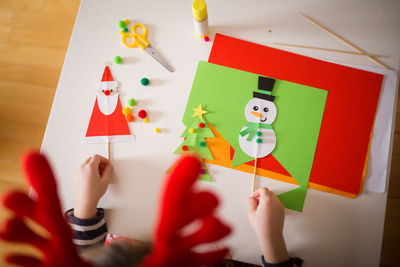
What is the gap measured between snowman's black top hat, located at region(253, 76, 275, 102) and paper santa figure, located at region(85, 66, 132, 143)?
39 cm

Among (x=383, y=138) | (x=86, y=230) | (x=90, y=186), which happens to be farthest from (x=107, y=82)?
(x=383, y=138)

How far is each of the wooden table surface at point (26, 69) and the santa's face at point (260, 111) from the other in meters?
0.82

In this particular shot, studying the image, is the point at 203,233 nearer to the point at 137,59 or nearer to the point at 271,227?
the point at 271,227

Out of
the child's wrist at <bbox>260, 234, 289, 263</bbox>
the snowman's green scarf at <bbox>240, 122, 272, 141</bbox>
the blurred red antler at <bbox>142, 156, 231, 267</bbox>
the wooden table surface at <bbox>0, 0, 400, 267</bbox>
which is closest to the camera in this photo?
the blurred red antler at <bbox>142, 156, 231, 267</bbox>

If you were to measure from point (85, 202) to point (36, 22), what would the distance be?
0.86 metres

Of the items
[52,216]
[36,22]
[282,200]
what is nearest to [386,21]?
[282,200]

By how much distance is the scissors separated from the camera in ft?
2.36

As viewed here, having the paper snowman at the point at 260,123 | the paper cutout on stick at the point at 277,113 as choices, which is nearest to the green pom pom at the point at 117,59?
the paper cutout on stick at the point at 277,113

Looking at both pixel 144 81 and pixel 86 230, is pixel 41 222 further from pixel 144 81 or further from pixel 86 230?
pixel 144 81

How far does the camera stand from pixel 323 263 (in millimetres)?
622

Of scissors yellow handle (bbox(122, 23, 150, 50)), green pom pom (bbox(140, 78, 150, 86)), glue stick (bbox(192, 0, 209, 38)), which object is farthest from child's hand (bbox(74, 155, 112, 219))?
Result: glue stick (bbox(192, 0, 209, 38))

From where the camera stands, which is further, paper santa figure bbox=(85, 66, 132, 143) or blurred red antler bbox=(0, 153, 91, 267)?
paper santa figure bbox=(85, 66, 132, 143)

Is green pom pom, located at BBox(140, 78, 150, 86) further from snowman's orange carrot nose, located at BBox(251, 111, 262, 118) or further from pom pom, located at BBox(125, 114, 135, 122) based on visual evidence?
snowman's orange carrot nose, located at BBox(251, 111, 262, 118)

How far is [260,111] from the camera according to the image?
26.7 inches
